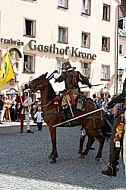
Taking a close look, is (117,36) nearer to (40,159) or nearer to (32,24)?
(32,24)

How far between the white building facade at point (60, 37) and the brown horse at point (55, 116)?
1461 cm

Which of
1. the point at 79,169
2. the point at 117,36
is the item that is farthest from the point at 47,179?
the point at 117,36

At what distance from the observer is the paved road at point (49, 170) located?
22.8 feet

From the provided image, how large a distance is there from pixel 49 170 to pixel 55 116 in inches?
76.8

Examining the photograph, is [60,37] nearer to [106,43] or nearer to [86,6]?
[86,6]

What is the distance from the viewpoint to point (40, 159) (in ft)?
31.4

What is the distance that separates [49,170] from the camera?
326 inches

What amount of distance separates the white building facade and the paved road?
14024 mm

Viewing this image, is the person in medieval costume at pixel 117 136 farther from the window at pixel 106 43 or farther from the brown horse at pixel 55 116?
the window at pixel 106 43

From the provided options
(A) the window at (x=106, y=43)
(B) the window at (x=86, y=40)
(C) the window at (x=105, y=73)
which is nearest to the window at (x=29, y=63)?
(B) the window at (x=86, y=40)

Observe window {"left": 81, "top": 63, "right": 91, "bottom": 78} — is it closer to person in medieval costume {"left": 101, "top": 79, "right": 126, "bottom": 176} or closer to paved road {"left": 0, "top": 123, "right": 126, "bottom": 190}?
paved road {"left": 0, "top": 123, "right": 126, "bottom": 190}

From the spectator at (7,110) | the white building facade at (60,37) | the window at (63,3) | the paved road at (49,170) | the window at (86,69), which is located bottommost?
the paved road at (49,170)

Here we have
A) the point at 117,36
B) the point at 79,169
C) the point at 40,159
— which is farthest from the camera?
the point at 117,36

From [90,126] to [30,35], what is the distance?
18.9 meters
